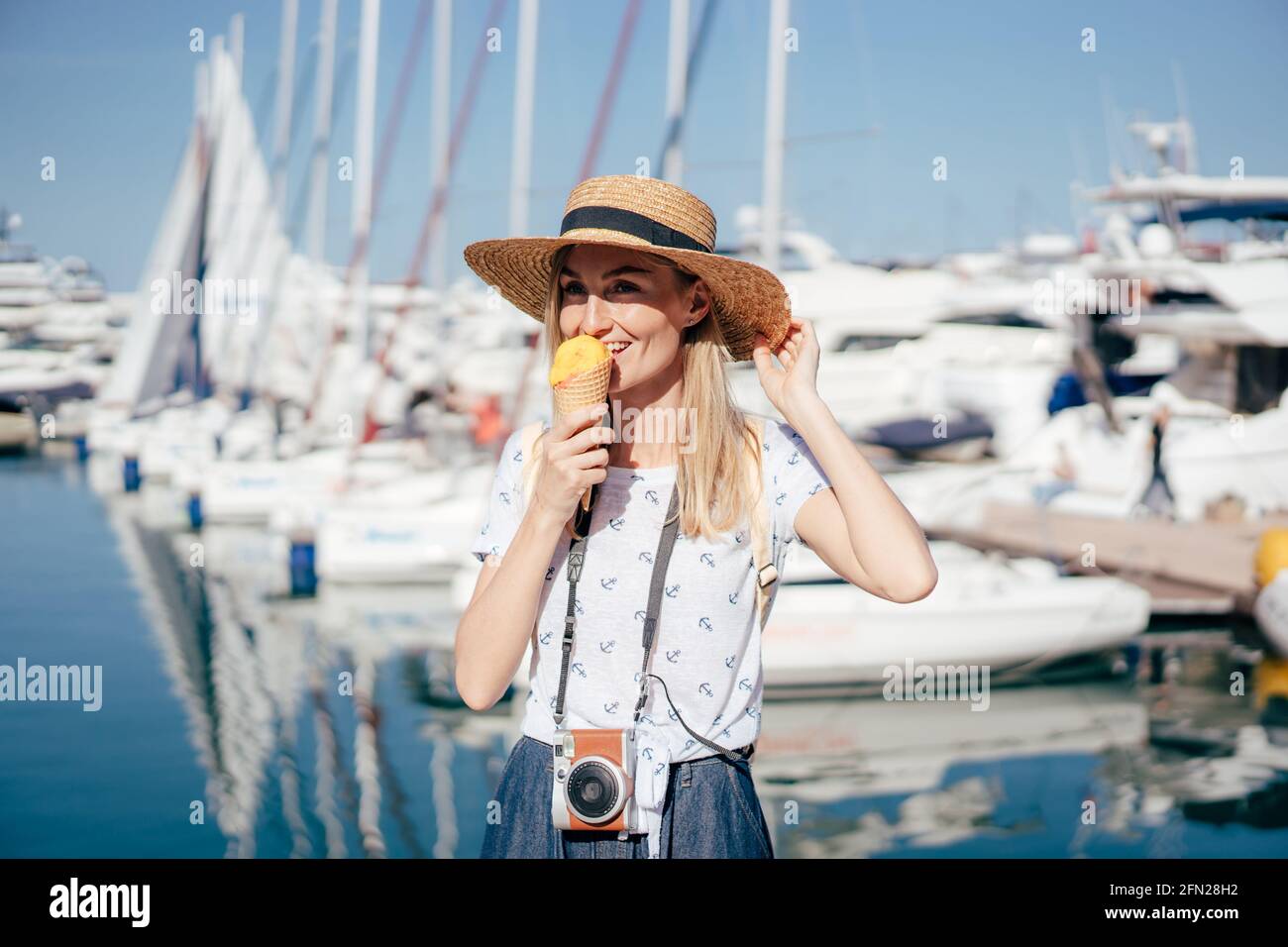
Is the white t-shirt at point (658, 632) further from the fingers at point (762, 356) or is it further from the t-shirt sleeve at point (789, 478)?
the fingers at point (762, 356)

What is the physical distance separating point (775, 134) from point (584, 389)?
5518 millimetres

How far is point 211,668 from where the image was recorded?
302 inches

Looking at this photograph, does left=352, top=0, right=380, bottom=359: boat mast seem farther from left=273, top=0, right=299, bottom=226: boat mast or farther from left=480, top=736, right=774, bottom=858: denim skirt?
left=480, top=736, right=774, bottom=858: denim skirt

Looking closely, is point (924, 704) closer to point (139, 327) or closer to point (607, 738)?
point (607, 738)

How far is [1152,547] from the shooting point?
336 inches

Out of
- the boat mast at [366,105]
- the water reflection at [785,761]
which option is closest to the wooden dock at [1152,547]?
the water reflection at [785,761]

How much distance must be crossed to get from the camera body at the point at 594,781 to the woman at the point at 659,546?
0.09ft

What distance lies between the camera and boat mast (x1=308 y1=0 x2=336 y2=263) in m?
10.2

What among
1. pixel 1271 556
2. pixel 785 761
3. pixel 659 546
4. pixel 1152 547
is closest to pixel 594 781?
pixel 659 546

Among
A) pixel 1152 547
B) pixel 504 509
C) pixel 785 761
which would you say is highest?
pixel 504 509

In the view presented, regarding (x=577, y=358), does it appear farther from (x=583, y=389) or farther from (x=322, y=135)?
(x=322, y=135)

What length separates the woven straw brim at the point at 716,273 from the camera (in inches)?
55.9

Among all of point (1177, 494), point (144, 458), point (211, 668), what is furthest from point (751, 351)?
point (144, 458)

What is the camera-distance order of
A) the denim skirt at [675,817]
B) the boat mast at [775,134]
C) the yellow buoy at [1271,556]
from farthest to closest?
the yellow buoy at [1271,556] → the boat mast at [775,134] → the denim skirt at [675,817]
